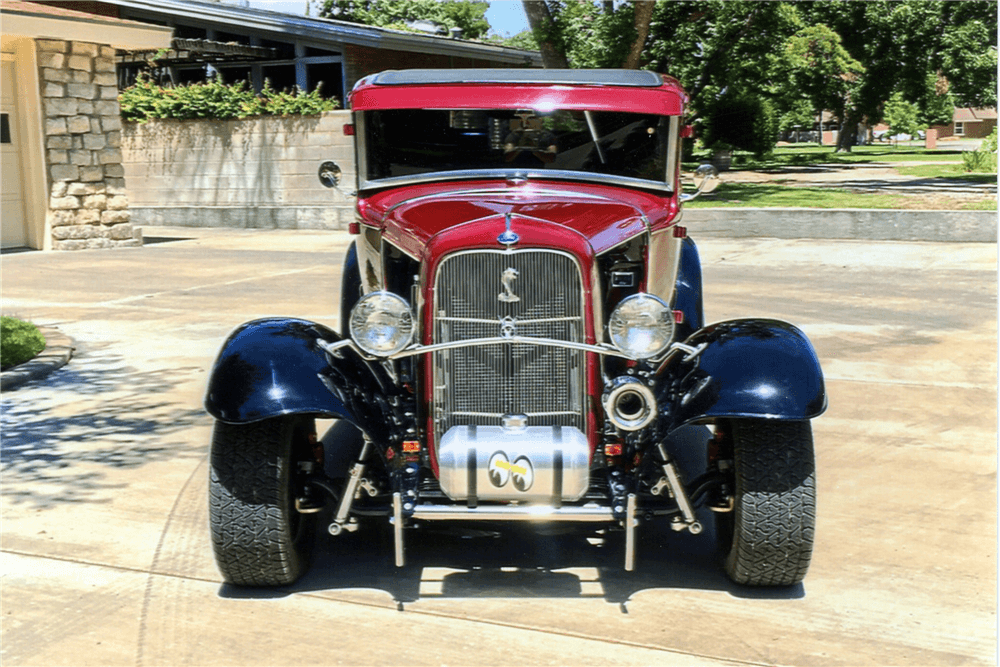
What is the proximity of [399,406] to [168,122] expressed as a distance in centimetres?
1807

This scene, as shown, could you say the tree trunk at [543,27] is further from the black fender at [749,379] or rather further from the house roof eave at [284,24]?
the black fender at [749,379]

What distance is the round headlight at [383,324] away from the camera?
411cm

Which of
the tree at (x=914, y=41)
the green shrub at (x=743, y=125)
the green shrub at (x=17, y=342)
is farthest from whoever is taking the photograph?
the tree at (x=914, y=41)

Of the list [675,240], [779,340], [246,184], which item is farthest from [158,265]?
[779,340]

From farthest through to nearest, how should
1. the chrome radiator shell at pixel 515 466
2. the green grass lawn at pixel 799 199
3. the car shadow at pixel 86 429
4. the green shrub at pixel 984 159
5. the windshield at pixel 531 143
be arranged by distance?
the green shrub at pixel 984 159
the green grass lawn at pixel 799 199
the car shadow at pixel 86 429
the windshield at pixel 531 143
the chrome radiator shell at pixel 515 466

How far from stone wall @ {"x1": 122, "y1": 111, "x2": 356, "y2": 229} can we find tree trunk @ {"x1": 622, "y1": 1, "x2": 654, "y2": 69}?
4.92m

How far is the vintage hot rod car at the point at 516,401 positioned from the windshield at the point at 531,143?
1.93ft

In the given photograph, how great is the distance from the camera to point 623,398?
422 cm

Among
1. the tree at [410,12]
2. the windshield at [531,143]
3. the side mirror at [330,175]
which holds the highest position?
the tree at [410,12]

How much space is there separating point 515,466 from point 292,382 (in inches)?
34.1

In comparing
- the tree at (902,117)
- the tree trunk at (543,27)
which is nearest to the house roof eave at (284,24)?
the tree trunk at (543,27)

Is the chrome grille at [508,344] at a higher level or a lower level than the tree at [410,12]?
lower

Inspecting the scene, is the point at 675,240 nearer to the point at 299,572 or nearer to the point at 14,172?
the point at 299,572

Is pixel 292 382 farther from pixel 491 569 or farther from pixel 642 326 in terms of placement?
pixel 642 326
